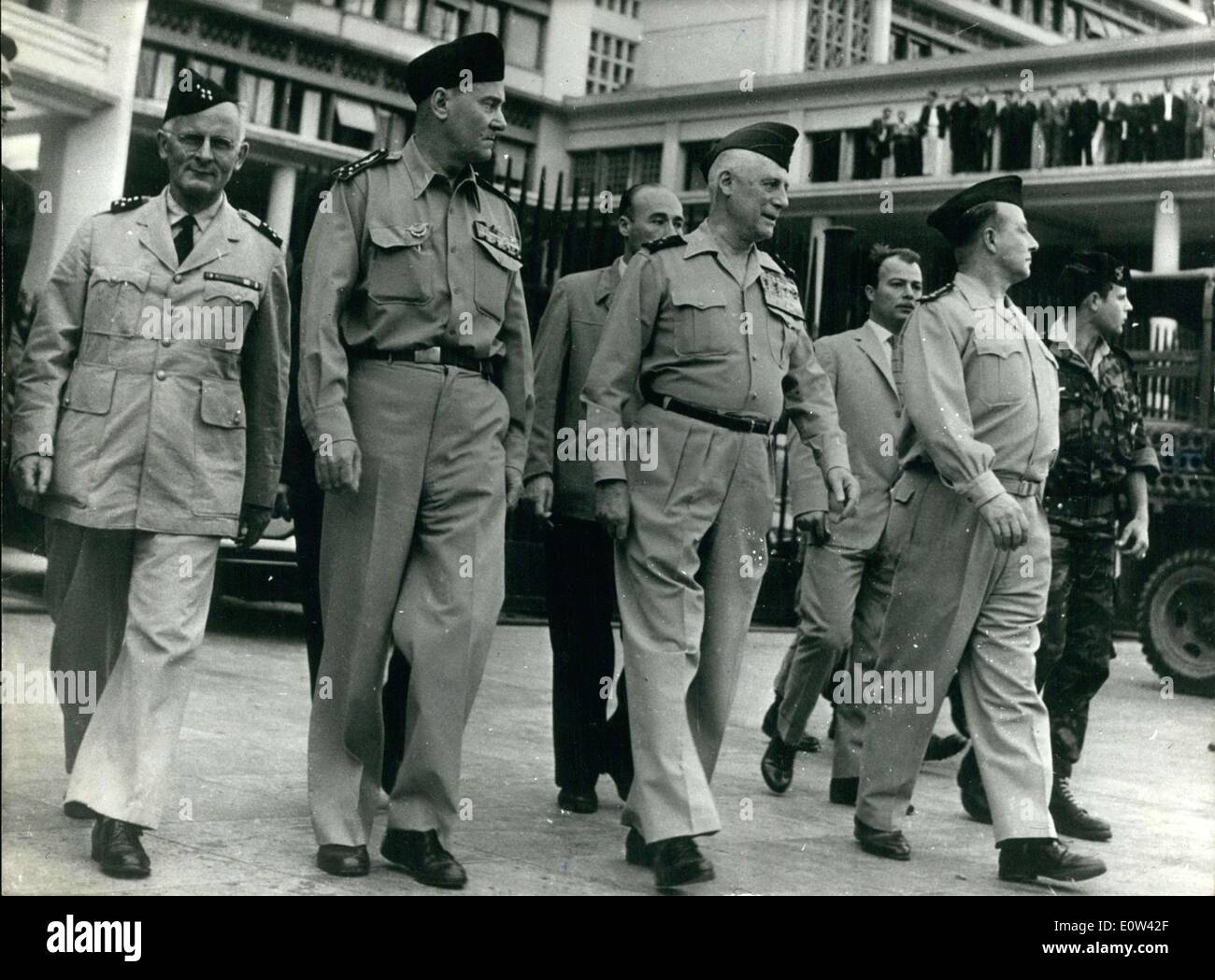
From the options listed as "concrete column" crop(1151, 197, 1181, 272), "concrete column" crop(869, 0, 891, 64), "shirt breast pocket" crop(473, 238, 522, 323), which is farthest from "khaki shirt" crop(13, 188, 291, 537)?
"concrete column" crop(869, 0, 891, 64)

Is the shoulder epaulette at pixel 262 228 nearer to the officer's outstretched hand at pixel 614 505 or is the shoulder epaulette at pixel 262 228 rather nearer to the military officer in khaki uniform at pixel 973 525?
the officer's outstretched hand at pixel 614 505

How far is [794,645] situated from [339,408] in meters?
2.84

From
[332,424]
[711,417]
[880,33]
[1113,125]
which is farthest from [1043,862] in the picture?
[880,33]

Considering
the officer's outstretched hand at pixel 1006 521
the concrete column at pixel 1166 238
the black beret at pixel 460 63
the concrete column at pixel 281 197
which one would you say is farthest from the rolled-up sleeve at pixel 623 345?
the concrete column at pixel 1166 238

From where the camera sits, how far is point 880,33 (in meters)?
30.5

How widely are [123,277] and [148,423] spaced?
0.43 metres

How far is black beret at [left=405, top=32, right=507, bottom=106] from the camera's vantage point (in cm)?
439

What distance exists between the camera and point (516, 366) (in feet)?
15.1

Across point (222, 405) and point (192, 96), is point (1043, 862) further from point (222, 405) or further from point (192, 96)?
point (192, 96)

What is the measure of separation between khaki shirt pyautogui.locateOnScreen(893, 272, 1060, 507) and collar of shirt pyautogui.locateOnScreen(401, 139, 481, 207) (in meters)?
1.55

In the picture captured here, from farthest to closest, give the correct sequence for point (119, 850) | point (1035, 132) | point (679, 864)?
point (1035, 132), point (679, 864), point (119, 850)

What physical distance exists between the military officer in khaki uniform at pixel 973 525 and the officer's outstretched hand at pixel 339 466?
186cm

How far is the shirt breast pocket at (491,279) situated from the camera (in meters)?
4.40

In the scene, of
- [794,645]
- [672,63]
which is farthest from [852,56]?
[794,645]
